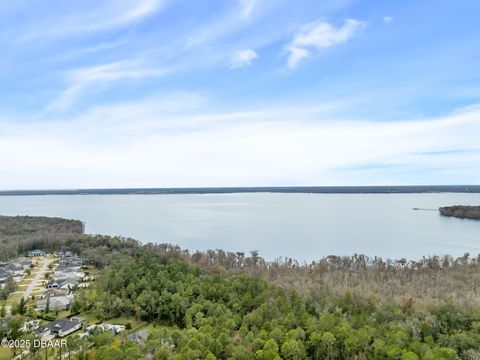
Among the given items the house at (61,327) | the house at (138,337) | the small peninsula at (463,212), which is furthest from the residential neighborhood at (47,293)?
the small peninsula at (463,212)

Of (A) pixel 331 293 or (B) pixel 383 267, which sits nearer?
(A) pixel 331 293

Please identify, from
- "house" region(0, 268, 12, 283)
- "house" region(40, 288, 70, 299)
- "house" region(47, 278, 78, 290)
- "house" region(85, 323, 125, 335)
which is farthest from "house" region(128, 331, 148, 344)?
"house" region(0, 268, 12, 283)

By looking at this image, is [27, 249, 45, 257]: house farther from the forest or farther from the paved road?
the forest

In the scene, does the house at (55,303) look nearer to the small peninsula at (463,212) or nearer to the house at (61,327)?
the house at (61,327)

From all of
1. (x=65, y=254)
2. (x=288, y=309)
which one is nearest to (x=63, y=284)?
(x=65, y=254)

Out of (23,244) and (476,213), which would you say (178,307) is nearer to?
(23,244)

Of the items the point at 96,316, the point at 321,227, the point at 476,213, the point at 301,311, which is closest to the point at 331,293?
the point at 301,311

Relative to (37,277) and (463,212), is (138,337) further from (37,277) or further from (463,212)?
(463,212)
